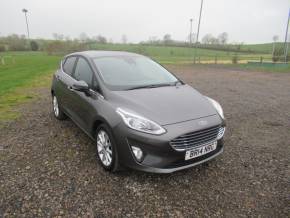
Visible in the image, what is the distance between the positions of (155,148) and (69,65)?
299cm

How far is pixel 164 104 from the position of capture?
9.73 ft

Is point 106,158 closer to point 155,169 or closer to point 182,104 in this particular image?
point 155,169

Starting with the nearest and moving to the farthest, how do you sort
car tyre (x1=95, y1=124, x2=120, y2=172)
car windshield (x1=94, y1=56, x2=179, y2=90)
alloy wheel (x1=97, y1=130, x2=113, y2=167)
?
car tyre (x1=95, y1=124, x2=120, y2=172), alloy wheel (x1=97, y1=130, x2=113, y2=167), car windshield (x1=94, y1=56, x2=179, y2=90)

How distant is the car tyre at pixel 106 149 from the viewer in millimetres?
2857

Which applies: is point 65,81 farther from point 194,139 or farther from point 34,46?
point 34,46

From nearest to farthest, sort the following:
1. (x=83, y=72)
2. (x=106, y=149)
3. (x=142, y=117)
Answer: (x=142, y=117) < (x=106, y=149) < (x=83, y=72)

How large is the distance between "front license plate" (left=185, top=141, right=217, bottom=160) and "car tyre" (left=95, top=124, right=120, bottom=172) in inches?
35.2

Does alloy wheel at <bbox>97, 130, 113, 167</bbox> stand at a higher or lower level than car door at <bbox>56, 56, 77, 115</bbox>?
lower

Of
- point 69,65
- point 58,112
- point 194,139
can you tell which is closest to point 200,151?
point 194,139

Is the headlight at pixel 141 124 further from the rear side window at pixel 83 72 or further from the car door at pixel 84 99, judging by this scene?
the rear side window at pixel 83 72

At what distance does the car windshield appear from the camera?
3.42 meters

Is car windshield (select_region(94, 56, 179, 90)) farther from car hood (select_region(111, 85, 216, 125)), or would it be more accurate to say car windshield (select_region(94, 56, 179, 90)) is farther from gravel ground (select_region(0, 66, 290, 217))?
gravel ground (select_region(0, 66, 290, 217))

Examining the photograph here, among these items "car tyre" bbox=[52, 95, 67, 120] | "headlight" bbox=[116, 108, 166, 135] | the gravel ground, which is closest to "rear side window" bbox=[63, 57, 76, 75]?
"car tyre" bbox=[52, 95, 67, 120]

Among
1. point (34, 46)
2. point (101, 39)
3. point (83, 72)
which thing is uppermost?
point (101, 39)
